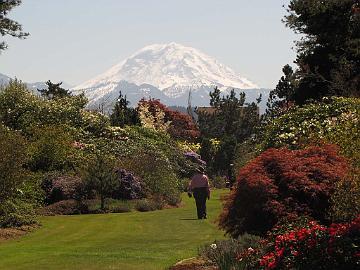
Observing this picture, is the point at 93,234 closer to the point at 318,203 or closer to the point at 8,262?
the point at 8,262

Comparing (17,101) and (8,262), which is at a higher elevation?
(17,101)

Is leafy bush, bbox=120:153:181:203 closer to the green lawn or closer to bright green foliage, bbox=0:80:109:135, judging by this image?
the green lawn

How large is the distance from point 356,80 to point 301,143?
53.2ft

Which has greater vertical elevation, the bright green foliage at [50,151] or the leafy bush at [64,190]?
the bright green foliage at [50,151]

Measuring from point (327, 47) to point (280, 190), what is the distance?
2469 centimetres

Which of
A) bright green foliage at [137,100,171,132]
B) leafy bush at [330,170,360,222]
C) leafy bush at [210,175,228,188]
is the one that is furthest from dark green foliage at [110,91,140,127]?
leafy bush at [330,170,360,222]

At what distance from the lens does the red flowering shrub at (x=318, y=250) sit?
7961 millimetres

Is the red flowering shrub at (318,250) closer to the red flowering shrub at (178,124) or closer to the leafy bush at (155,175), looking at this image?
the leafy bush at (155,175)

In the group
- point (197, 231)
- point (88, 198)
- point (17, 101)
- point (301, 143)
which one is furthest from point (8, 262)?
point (17, 101)

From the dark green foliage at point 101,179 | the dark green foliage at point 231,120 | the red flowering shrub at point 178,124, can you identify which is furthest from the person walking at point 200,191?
the red flowering shrub at point 178,124

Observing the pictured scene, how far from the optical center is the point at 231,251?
1016 centimetres

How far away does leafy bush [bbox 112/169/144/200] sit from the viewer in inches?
1014

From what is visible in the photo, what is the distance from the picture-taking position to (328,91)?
3216 cm

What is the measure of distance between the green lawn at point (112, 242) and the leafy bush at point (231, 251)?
4.67ft
